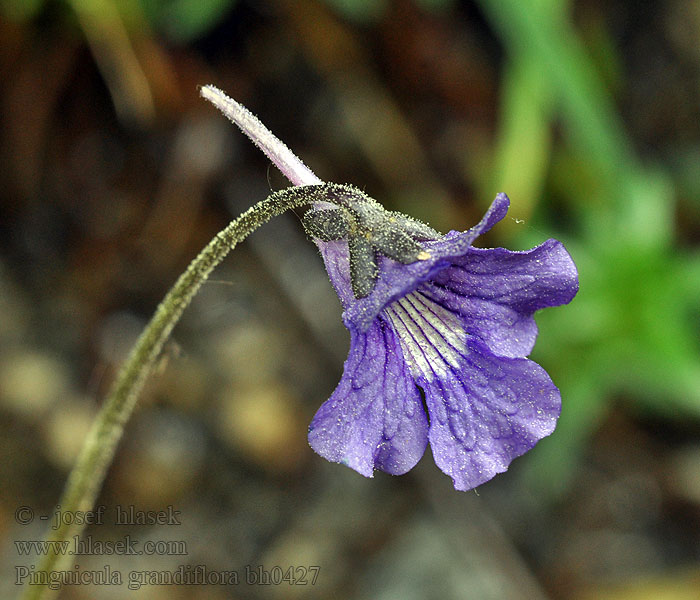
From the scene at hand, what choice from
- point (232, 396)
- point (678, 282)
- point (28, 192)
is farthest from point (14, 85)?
point (678, 282)

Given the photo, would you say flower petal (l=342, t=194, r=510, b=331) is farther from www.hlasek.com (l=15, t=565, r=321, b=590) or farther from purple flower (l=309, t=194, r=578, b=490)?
www.hlasek.com (l=15, t=565, r=321, b=590)

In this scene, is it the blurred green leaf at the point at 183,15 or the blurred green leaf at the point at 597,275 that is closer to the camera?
the blurred green leaf at the point at 597,275

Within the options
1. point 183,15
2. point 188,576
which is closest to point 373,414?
point 188,576

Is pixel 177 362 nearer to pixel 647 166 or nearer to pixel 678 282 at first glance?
pixel 678 282

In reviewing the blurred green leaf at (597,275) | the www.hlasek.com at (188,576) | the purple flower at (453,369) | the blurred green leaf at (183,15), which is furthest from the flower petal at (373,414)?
the blurred green leaf at (183,15)

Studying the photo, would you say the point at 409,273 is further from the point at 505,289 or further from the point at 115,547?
the point at 115,547

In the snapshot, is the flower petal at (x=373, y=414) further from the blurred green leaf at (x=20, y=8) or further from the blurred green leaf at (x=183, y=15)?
the blurred green leaf at (x=20, y=8)
